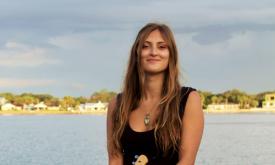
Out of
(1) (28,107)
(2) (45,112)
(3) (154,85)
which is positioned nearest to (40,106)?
(1) (28,107)

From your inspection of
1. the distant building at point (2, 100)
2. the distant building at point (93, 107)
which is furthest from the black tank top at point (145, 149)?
the distant building at point (2, 100)

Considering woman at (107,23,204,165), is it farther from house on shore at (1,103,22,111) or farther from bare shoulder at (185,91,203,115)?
house on shore at (1,103,22,111)

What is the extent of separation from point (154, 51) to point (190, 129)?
0.41 meters

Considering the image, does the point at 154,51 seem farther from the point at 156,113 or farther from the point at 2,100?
the point at 2,100

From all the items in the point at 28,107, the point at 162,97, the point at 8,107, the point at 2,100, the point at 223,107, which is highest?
the point at 162,97

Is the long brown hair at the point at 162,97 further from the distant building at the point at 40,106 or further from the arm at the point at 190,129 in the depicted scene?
the distant building at the point at 40,106

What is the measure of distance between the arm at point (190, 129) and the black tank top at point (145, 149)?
0.09ft

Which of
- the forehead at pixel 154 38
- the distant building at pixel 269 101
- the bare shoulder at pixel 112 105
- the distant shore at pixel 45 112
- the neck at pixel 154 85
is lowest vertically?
the distant shore at pixel 45 112

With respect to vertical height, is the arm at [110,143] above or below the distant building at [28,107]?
above

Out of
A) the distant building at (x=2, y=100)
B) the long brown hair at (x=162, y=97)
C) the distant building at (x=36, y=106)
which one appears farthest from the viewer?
the distant building at (x=36, y=106)

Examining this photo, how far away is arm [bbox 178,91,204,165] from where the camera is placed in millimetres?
3258

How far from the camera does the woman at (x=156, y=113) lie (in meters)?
3.24

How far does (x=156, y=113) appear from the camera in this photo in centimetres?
333

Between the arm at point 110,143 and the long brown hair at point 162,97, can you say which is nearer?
the long brown hair at point 162,97
